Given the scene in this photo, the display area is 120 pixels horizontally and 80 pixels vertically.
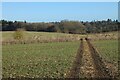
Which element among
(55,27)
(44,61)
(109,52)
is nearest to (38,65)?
(44,61)

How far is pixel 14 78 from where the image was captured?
14016 mm

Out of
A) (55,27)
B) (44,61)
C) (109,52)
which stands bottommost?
(44,61)

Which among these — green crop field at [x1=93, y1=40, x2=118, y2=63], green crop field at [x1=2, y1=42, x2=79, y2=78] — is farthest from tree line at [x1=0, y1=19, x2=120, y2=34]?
green crop field at [x1=2, y1=42, x2=79, y2=78]

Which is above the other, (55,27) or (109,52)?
(55,27)

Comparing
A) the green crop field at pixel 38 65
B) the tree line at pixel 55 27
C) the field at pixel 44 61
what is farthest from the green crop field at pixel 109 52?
the tree line at pixel 55 27

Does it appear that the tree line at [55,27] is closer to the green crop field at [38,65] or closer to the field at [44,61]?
the field at [44,61]

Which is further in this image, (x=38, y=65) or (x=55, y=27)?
(x=55, y=27)

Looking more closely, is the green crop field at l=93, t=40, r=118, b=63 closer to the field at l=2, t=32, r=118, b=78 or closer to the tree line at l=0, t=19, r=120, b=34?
the field at l=2, t=32, r=118, b=78

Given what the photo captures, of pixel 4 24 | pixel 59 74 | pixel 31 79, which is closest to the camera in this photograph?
pixel 31 79

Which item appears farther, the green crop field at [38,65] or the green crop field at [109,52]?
the green crop field at [109,52]

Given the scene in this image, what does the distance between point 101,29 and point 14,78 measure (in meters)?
98.0

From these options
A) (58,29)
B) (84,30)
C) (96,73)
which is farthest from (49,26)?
(96,73)

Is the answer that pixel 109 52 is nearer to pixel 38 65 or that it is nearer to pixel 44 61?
pixel 44 61

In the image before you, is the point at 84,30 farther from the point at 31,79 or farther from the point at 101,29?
the point at 31,79
